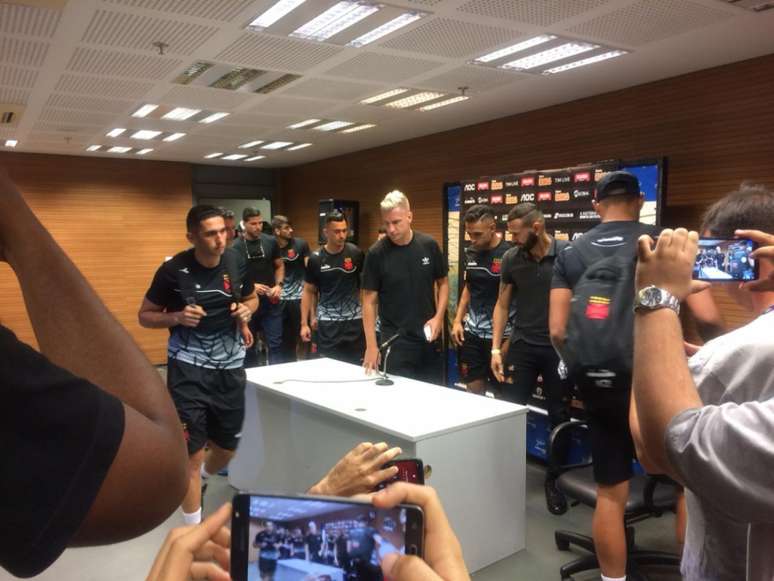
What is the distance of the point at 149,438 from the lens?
1.80ft

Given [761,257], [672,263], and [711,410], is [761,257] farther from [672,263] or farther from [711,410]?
[711,410]

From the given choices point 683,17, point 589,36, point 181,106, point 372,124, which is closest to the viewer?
point 683,17

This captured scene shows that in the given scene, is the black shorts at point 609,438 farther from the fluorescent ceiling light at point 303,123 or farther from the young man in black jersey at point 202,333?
the fluorescent ceiling light at point 303,123

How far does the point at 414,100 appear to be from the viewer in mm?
5273

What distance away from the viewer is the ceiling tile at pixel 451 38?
3.34 m

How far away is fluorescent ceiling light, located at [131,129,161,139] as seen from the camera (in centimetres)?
662

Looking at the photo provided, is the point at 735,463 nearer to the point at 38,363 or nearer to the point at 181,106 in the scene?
the point at 38,363

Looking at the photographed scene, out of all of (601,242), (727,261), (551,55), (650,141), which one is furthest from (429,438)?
(650,141)

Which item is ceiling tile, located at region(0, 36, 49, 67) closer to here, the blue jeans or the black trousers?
the blue jeans

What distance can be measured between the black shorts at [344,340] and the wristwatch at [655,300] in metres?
4.30

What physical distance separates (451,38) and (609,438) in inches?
95.4

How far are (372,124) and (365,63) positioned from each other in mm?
2260

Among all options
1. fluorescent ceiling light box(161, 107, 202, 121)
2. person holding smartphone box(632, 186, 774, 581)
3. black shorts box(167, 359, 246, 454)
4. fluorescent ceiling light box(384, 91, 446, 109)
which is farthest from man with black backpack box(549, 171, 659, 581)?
fluorescent ceiling light box(161, 107, 202, 121)

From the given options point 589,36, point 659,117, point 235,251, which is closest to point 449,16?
point 589,36
